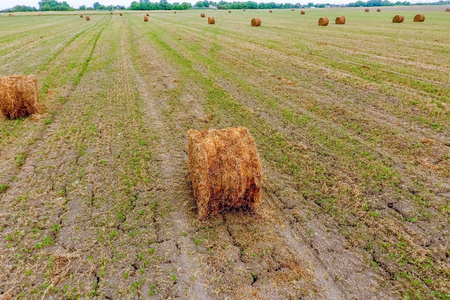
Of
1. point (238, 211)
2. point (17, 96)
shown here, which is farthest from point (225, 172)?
point (17, 96)

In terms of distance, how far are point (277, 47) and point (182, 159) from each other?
49.1 feet

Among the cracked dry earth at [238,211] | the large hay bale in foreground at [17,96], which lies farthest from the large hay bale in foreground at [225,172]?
Answer: the large hay bale in foreground at [17,96]

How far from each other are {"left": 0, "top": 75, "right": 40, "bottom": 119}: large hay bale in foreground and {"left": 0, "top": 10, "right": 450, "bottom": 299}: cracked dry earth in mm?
508

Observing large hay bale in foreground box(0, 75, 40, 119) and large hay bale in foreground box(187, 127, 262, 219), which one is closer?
large hay bale in foreground box(187, 127, 262, 219)

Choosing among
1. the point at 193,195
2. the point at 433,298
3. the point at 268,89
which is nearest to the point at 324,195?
the point at 433,298

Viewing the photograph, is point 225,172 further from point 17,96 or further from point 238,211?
point 17,96

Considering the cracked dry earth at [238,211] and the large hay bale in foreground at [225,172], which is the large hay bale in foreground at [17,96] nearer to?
the cracked dry earth at [238,211]

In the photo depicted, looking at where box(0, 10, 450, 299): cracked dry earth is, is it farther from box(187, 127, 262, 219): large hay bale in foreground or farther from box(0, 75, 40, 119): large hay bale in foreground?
box(0, 75, 40, 119): large hay bale in foreground

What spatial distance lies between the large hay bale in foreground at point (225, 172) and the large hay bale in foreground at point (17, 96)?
734 cm

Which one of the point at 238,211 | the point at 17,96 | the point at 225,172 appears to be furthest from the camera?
the point at 17,96

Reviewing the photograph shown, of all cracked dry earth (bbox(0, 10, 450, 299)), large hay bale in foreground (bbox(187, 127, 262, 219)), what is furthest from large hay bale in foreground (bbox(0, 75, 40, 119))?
large hay bale in foreground (bbox(187, 127, 262, 219))

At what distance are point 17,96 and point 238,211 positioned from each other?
342 inches

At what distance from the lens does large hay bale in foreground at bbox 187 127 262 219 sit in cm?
485

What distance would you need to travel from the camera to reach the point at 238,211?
17.4 ft
